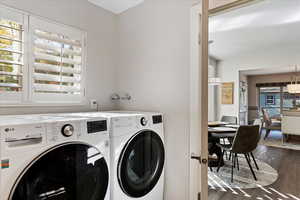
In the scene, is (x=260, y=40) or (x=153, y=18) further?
(x=260, y=40)

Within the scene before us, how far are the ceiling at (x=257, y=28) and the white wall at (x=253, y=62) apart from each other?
143 mm

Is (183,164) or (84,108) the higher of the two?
(84,108)

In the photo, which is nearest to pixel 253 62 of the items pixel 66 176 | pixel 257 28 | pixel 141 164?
pixel 257 28

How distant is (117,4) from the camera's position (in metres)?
2.06

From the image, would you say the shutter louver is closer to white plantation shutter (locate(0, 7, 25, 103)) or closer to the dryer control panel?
white plantation shutter (locate(0, 7, 25, 103))

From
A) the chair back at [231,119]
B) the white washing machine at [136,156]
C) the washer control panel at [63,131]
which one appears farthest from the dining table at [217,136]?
the washer control panel at [63,131]

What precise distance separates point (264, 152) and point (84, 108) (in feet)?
13.8

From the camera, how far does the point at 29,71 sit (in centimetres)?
152

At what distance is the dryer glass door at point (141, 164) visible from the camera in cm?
134

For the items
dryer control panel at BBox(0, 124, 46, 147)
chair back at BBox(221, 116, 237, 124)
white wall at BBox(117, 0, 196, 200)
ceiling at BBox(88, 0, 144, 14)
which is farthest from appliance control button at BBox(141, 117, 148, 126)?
chair back at BBox(221, 116, 237, 124)

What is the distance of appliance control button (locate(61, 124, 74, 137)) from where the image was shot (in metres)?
1.00

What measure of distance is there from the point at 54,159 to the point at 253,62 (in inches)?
211

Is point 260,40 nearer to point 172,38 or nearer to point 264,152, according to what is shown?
point 264,152

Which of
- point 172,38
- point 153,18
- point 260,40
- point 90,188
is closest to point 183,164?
point 90,188
